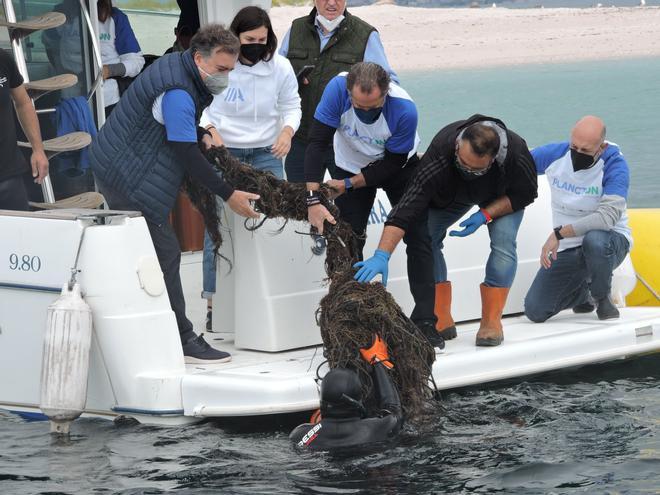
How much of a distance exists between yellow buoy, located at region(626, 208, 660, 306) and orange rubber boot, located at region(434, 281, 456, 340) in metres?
1.97

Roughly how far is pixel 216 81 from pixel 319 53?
4.94ft

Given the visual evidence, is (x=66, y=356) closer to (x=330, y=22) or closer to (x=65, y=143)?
(x=65, y=143)

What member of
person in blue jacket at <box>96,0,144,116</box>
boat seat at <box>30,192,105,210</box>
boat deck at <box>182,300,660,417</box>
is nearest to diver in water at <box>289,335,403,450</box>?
boat deck at <box>182,300,660,417</box>

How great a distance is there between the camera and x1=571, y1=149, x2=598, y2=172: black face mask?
797 cm

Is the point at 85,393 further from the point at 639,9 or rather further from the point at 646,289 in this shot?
the point at 639,9

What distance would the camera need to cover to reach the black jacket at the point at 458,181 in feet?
23.5

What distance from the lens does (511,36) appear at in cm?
6825

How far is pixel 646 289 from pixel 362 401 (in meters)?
3.49

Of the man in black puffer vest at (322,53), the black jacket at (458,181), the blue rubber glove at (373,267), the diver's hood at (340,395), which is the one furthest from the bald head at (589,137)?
the diver's hood at (340,395)

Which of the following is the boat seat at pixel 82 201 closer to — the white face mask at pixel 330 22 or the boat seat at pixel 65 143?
the boat seat at pixel 65 143

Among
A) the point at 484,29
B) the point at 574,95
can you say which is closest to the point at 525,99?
the point at 574,95

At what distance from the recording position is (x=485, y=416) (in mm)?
7207

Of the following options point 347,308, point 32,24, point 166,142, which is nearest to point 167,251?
point 166,142

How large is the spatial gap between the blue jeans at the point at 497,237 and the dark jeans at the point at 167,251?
1.45 m
